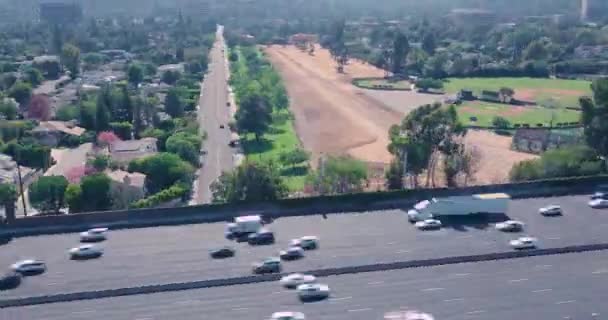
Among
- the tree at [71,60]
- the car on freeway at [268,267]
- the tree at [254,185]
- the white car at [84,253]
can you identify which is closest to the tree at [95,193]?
the tree at [254,185]

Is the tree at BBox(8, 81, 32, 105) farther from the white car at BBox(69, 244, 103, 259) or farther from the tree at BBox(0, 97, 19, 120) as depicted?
the white car at BBox(69, 244, 103, 259)

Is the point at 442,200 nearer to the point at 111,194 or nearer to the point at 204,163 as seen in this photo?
the point at 111,194

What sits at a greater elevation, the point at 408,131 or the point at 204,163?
the point at 408,131

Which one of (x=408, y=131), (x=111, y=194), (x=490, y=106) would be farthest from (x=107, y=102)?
(x=490, y=106)

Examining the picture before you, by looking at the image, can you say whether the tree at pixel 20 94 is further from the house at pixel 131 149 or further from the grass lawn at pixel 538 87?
the grass lawn at pixel 538 87

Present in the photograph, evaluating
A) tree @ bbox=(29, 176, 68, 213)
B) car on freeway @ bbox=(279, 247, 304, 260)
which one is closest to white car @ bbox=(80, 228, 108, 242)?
car on freeway @ bbox=(279, 247, 304, 260)

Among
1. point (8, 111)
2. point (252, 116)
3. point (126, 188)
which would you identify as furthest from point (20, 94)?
point (126, 188)

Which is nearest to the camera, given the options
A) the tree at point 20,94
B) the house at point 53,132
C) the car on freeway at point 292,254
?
the car on freeway at point 292,254
